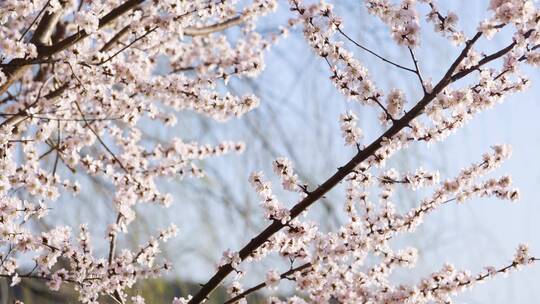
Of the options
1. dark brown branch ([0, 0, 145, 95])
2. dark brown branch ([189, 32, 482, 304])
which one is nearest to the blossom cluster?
dark brown branch ([0, 0, 145, 95])

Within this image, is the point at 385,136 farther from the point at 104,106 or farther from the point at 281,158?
the point at 104,106

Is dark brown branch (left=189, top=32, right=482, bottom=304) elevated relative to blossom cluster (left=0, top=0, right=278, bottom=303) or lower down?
lower down

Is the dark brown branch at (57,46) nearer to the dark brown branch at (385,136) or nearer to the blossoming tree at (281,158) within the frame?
the blossoming tree at (281,158)

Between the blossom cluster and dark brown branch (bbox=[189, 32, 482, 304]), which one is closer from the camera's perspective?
dark brown branch (bbox=[189, 32, 482, 304])

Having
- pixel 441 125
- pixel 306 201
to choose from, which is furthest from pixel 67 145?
pixel 441 125

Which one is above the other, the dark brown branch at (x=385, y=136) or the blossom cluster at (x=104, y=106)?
the blossom cluster at (x=104, y=106)

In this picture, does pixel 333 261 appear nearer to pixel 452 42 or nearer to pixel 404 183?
pixel 404 183

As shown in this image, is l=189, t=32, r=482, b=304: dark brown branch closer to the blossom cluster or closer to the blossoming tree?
the blossoming tree

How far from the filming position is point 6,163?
3.11m

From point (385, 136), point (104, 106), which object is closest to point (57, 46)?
point (104, 106)

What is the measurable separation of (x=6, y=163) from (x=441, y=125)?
184cm

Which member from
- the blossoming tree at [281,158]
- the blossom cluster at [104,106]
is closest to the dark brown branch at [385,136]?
the blossoming tree at [281,158]

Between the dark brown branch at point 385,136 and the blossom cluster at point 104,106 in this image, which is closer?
the dark brown branch at point 385,136

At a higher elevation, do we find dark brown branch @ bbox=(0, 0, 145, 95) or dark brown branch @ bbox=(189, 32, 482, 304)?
dark brown branch @ bbox=(0, 0, 145, 95)
